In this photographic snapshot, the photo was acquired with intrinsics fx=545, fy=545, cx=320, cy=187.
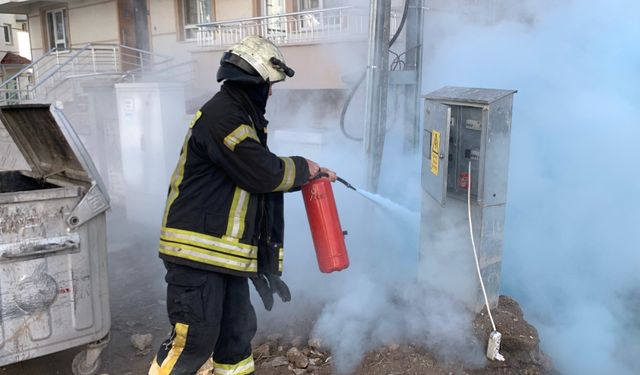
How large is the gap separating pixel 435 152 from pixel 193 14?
35.1 feet

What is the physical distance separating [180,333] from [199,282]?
9.9 inches

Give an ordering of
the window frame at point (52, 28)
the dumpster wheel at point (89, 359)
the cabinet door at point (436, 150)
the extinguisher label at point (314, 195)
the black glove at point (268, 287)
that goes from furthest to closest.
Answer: the window frame at point (52, 28)
the dumpster wheel at point (89, 359)
the cabinet door at point (436, 150)
the extinguisher label at point (314, 195)
the black glove at point (268, 287)

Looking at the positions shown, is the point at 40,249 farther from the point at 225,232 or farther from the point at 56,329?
the point at 225,232

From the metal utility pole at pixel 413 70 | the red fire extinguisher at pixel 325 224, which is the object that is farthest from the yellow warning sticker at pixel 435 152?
the metal utility pole at pixel 413 70

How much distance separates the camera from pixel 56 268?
300 cm

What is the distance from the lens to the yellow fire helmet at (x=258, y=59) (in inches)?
96.0

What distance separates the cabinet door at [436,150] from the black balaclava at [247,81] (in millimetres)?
1004

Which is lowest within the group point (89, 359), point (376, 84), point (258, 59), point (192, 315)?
point (89, 359)

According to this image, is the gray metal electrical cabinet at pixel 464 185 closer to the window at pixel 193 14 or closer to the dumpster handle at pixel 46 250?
the dumpster handle at pixel 46 250

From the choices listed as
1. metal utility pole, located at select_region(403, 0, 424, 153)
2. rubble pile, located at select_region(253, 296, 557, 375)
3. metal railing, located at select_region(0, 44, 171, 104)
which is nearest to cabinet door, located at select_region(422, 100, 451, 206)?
rubble pile, located at select_region(253, 296, 557, 375)

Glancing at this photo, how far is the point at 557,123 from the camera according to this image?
423cm

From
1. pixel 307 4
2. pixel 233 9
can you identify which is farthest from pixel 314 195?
pixel 233 9

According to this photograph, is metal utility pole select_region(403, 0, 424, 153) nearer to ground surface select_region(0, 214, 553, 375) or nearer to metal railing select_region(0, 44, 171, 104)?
ground surface select_region(0, 214, 553, 375)

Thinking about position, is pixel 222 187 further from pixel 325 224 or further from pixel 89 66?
pixel 89 66
